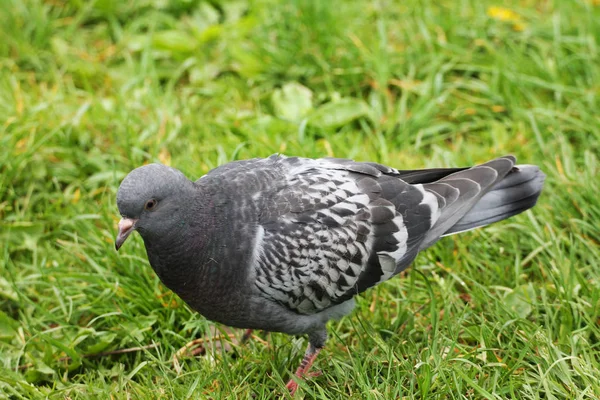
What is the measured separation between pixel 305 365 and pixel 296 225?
87 centimetres

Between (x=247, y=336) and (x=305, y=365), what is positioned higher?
(x=305, y=365)

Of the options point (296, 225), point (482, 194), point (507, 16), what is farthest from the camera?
point (507, 16)

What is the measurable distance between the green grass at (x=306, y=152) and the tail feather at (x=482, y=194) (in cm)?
38

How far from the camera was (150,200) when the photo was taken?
3805 mm

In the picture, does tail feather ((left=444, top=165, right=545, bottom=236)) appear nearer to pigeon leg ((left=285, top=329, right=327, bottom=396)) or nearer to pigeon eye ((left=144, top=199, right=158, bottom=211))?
pigeon leg ((left=285, top=329, right=327, bottom=396))

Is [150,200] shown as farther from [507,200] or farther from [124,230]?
[507,200]

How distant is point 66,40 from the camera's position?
727 cm

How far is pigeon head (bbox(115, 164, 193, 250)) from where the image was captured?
3766mm

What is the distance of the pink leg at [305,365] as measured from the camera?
430cm

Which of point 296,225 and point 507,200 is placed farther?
point 507,200

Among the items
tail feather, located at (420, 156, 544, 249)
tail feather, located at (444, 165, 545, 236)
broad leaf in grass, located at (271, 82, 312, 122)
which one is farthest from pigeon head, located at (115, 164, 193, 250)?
broad leaf in grass, located at (271, 82, 312, 122)

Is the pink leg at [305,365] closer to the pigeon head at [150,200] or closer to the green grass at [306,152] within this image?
the green grass at [306,152]

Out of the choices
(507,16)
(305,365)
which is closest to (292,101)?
(507,16)

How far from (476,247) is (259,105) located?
2.42m
